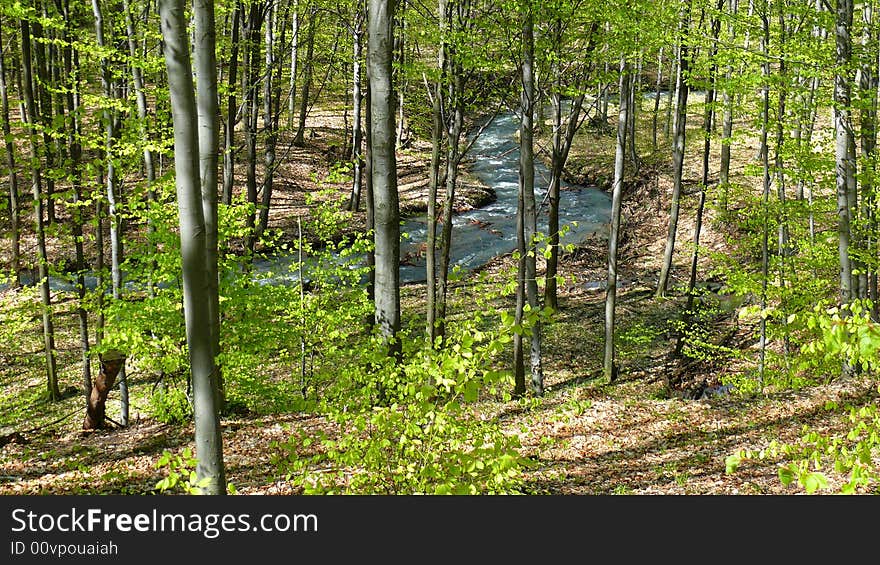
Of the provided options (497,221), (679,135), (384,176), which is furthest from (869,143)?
(497,221)

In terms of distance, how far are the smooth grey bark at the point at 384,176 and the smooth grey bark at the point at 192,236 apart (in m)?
1.64

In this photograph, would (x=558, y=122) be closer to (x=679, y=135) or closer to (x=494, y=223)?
(x=679, y=135)

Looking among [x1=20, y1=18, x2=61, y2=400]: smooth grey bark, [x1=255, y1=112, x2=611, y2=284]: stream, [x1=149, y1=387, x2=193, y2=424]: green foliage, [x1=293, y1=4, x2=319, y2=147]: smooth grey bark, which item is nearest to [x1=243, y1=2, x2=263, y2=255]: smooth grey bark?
[x1=293, y1=4, x2=319, y2=147]: smooth grey bark

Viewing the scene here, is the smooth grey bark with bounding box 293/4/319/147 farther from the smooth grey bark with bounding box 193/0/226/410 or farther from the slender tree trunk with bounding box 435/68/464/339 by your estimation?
the smooth grey bark with bounding box 193/0/226/410

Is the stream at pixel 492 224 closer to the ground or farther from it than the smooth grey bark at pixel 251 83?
closer to the ground

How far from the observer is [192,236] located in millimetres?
4473

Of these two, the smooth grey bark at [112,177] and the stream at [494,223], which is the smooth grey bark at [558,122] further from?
the smooth grey bark at [112,177]

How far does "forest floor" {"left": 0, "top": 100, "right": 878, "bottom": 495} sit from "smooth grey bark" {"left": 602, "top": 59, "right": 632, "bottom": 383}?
549 mm

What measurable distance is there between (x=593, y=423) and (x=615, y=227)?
4144 millimetres

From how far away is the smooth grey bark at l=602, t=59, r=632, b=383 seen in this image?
12634 mm

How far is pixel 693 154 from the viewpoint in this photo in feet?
98.2

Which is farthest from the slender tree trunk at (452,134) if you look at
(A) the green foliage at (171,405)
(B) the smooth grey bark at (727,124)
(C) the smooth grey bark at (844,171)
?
(C) the smooth grey bark at (844,171)

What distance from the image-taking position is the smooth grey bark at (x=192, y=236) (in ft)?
14.4
